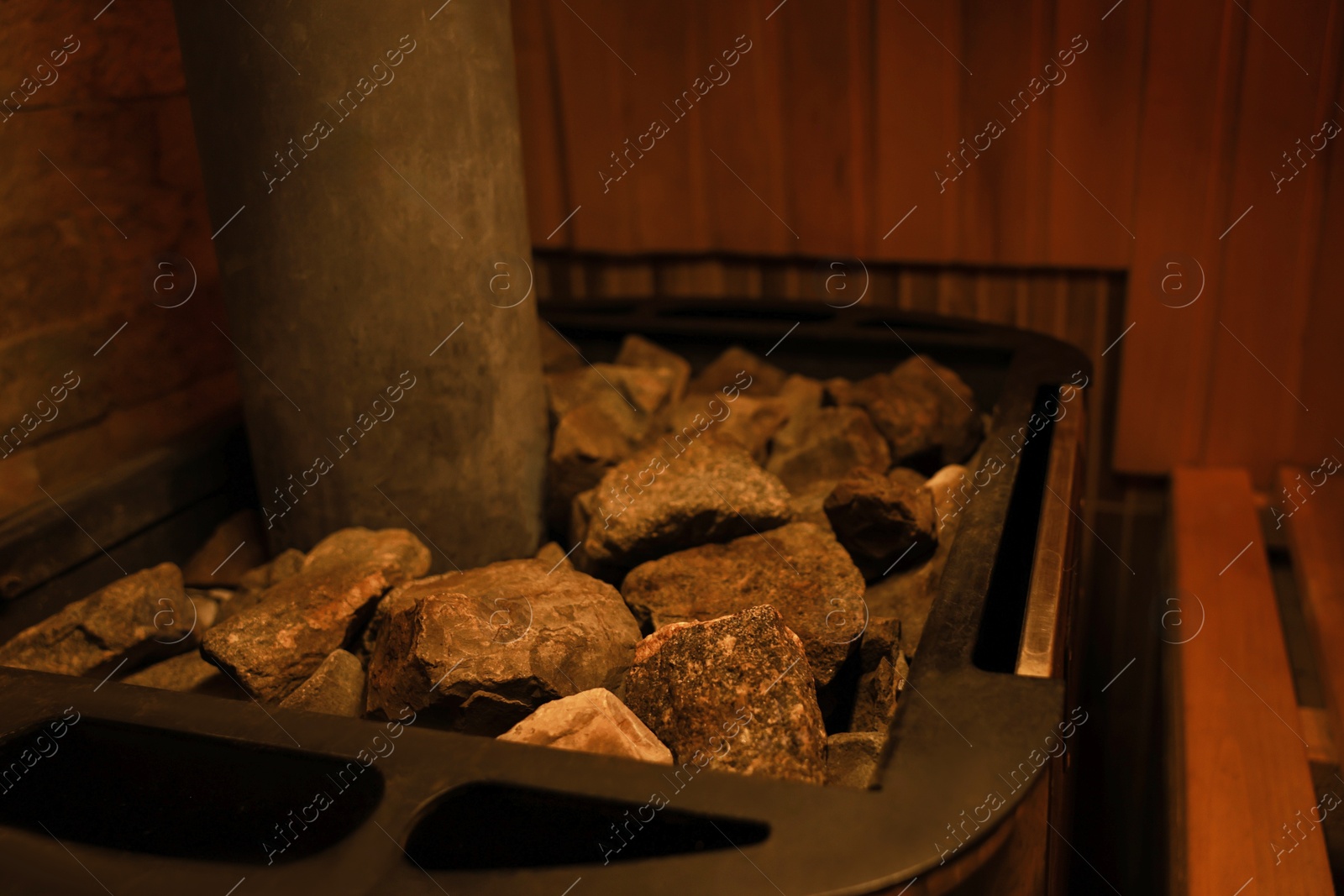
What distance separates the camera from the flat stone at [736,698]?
99 centimetres

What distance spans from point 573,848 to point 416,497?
2.27 ft

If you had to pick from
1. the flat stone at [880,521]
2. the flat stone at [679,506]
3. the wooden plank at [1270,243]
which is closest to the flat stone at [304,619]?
the flat stone at [679,506]

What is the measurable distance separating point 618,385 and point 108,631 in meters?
0.87

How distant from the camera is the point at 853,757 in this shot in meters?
1.08

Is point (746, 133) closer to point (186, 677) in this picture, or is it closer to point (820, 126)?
point (820, 126)

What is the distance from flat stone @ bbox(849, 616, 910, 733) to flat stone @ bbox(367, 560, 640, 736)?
10.1 inches

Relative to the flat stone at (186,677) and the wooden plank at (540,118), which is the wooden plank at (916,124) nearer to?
the wooden plank at (540,118)

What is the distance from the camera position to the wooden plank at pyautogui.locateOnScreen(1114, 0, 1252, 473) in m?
1.88

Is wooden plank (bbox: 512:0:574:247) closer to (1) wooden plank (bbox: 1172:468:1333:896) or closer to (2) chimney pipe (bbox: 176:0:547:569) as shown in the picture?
(2) chimney pipe (bbox: 176:0:547:569)

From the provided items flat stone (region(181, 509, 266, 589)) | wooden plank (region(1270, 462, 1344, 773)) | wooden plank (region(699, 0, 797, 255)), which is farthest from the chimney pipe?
wooden plank (region(1270, 462, 1344, 773))

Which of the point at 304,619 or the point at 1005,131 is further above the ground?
the point at 1005,131

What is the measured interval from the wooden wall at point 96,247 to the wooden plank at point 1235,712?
156 cm

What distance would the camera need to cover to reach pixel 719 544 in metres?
1.41

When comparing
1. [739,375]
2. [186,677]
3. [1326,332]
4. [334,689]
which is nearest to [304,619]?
[334,689]
